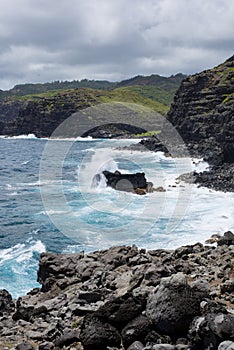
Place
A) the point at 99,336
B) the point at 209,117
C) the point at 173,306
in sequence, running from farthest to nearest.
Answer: the point at 209,117
the point at 99,336
the point at 173,306

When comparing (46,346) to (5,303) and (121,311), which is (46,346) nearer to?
(121,311)

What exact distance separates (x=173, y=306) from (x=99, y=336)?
209cm

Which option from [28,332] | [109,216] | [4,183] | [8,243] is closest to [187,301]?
[28,332]

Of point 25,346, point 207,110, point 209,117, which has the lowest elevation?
point 25,346

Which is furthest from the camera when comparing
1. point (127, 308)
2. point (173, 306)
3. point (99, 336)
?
point (127, 308)

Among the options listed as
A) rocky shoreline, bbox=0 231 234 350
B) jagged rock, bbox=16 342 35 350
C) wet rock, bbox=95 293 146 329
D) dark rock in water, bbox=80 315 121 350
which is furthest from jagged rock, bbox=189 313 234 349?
jagged rock, bbox=16 342 35 350

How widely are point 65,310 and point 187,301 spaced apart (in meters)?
5.59

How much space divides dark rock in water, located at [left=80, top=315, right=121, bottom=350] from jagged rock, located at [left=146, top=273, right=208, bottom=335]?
1.06m

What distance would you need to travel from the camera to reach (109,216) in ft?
123

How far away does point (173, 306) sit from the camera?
9.93 m

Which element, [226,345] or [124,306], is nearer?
[226,345]

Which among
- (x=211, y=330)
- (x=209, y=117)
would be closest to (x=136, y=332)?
(x=211, y=330)

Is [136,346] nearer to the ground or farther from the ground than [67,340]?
farther from the ground

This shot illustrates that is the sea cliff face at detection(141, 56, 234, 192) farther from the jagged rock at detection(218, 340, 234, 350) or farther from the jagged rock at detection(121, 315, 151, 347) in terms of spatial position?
the jagged rock at detection(218, 340, 234, 350)
